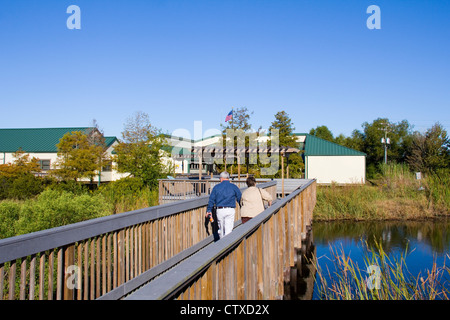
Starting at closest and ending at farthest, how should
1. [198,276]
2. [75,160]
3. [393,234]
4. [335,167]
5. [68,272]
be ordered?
[198,276] → [68,272] → [393,234] → [75,160] → [335,167]

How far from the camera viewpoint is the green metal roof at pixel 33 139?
1828 inches

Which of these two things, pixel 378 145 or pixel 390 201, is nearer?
pixel 390 201

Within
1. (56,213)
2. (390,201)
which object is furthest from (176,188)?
(390,201)

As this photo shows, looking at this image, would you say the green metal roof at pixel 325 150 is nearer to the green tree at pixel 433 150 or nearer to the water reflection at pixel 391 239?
the green tree at pixel 433 150

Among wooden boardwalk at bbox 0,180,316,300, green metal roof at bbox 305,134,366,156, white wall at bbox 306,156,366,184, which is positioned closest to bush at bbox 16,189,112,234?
wooden boardwalk at bbox 0,180,316,300

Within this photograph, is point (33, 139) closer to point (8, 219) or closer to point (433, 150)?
point (8, 219)

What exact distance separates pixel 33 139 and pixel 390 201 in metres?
42.2

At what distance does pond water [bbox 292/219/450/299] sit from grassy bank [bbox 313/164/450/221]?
0.94 metres

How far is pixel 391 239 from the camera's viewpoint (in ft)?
54.4

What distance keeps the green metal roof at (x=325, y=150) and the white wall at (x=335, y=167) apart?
14.8 inches

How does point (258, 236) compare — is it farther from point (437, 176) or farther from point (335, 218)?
point (437, 176)

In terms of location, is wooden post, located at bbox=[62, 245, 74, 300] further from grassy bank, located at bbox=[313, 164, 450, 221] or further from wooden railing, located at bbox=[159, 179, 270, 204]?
grassy bank, located at bbox=[313, 164, 450, 221]
